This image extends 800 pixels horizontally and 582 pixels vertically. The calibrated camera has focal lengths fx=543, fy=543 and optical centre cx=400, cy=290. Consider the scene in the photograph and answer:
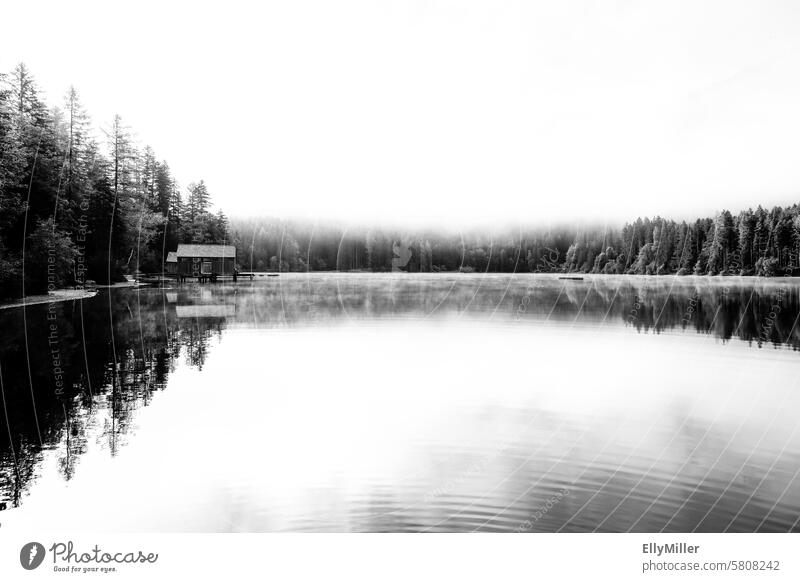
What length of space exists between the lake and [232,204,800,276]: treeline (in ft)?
16.7

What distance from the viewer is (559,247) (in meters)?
26.9

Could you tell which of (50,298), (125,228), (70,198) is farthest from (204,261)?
(50,298)

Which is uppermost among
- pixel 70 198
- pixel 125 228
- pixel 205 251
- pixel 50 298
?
pixel 70 198

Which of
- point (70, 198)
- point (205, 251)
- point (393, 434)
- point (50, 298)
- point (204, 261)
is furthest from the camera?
point (204, 261)

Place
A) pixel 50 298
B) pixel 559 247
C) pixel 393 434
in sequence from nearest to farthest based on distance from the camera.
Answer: pixel 393 434
pixel 559 247
pixel 50 298

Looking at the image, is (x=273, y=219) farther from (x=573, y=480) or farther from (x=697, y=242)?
(x=573, y=480)

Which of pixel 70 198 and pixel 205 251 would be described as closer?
pixel 70 198

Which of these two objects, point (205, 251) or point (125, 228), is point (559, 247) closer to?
point (125, 228)

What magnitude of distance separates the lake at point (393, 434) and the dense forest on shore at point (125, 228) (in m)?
4.72

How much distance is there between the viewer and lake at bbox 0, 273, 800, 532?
5473 millimetres

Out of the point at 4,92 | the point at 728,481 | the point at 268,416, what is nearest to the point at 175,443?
the point at 268,416

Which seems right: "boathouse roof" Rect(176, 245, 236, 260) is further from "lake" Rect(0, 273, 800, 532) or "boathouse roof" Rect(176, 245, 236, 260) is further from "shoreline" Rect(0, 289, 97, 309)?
"lake" Rect(0, 273, 800, 532)

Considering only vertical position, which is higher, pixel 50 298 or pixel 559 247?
pixel 559 247

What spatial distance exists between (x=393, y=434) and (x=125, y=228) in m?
40.3
